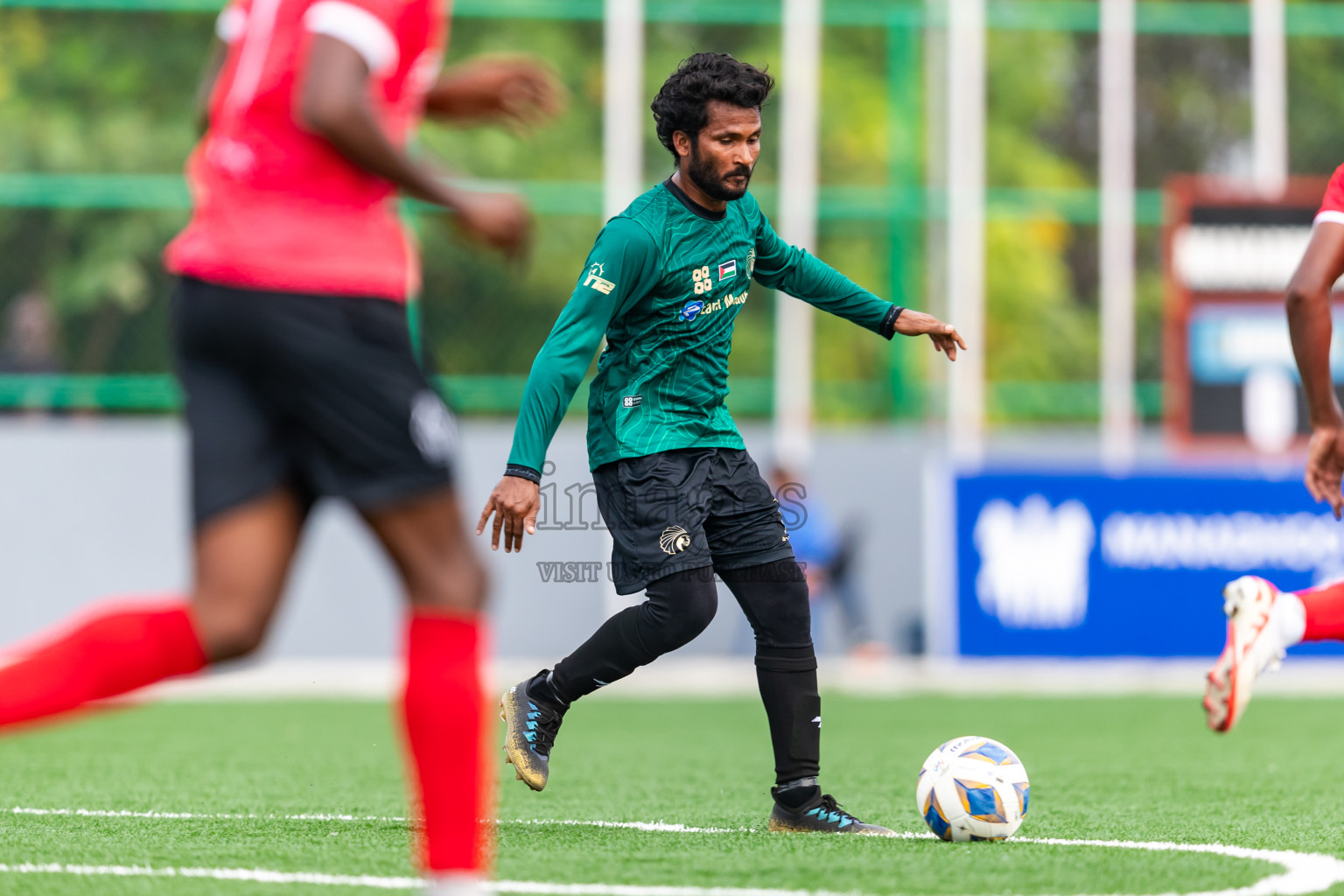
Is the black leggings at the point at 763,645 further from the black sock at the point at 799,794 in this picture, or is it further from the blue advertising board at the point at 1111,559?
the blue advertising board at the point at 1111,559

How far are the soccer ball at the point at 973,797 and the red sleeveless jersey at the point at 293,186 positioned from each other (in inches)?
93.2

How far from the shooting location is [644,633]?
5.40 meters

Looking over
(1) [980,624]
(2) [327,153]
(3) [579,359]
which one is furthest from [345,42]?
(1) [980,624]

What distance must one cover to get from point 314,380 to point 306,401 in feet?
0.14

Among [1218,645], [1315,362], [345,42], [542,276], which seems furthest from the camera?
[542,276]

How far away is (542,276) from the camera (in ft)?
53.5

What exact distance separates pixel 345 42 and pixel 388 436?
0.70m

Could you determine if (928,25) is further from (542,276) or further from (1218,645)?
(1218,645)

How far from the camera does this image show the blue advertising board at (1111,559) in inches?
559

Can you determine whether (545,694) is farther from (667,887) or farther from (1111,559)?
(1111,559)

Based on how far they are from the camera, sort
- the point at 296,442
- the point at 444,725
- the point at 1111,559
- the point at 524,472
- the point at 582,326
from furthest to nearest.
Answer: the point at 1111,559
the point at 582,326
the point at 524,472
the point at 296,442
the point at 444,725

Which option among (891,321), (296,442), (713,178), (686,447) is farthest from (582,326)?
(296,442)

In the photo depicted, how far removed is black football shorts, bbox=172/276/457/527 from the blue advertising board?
11200 millimetres

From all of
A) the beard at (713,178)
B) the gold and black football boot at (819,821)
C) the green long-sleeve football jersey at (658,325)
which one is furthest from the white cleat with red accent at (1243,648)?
the beard at (713,178)
